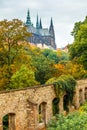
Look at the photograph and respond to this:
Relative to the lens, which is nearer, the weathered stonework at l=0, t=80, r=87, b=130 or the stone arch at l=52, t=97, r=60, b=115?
the weathered stonework at l=0, t=80, r=87, b=130

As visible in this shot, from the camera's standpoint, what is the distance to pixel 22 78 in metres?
33.5

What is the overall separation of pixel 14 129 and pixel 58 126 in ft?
8.58

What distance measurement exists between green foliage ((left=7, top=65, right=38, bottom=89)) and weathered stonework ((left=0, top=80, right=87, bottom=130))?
793 cm

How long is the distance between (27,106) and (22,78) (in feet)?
39.9

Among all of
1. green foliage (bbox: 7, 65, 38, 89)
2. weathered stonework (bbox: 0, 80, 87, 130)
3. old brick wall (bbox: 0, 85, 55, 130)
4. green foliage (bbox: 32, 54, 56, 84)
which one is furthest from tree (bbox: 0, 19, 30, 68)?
old brick wall (bbox: 0, 85, 55, 130)

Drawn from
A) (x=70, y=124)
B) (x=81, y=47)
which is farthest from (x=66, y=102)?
(x=81, y=47)

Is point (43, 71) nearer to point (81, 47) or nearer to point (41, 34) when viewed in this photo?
point (81, 47)

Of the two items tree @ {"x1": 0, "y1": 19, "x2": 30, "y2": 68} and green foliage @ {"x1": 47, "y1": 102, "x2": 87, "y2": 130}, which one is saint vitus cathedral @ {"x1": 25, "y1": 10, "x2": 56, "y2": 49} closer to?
tree @ {"x1": 0, "y1": 19, "x2": 30, "y2": 68}

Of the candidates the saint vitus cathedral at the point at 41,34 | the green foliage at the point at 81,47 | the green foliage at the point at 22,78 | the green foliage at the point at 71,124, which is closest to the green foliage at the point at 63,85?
the green foliage at the point at 71,124

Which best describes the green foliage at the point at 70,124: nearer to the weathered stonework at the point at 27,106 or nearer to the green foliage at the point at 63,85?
the weathered stonework at the point at 27,106

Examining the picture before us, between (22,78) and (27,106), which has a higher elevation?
(22,78)

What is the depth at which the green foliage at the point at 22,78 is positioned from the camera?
109 ft

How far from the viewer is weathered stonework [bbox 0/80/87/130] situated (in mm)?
19453

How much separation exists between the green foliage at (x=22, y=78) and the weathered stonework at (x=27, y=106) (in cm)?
793
